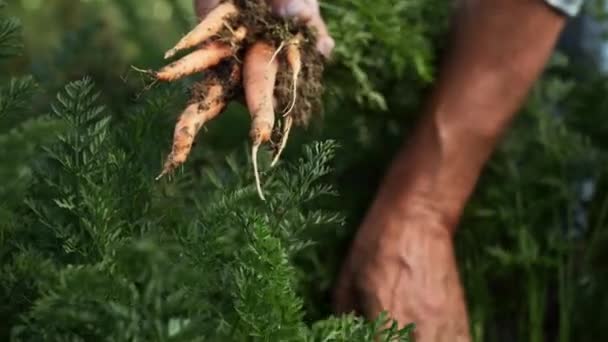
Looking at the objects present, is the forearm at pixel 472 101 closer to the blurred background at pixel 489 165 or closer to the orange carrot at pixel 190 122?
the blurred background at pixel 489 165

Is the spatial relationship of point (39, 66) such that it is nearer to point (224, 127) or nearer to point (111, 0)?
point (224, 127)

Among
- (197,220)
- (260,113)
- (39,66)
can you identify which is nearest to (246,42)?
(260,113)

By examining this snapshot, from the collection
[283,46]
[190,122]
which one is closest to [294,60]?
[283,46]

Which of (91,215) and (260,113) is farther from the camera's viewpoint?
(260,113)

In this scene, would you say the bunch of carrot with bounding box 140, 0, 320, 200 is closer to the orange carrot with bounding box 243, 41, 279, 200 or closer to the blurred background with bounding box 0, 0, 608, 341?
the orange carrot with bounding box 243, 41, 279, 200

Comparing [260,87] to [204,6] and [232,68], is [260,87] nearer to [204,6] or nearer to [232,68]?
[232,68]

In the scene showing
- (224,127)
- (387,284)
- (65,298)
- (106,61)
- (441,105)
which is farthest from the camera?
(106,61)
